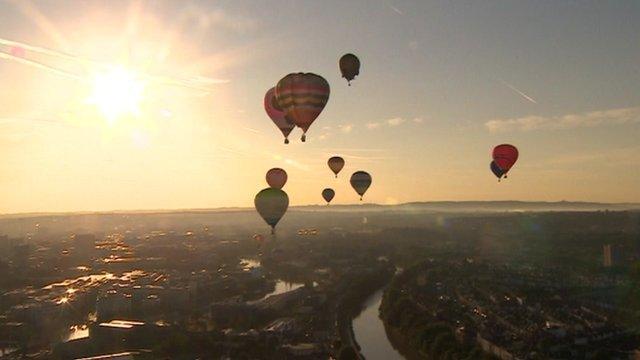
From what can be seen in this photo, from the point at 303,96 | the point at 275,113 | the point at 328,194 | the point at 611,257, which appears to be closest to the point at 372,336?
the point at 328,194

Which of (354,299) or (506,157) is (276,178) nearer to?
(506,157)

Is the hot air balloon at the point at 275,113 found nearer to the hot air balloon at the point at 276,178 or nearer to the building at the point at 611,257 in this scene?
the hot air balloon at the point at 276,178

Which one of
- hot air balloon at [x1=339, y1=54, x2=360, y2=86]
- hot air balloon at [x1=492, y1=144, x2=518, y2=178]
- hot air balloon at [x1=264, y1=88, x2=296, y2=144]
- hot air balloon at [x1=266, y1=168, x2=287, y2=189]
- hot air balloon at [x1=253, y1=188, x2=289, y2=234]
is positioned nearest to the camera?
hot air balloon at [x1=264, y1=88, x2=296, y2=144]

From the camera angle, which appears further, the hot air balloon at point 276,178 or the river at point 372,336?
the river at point 372,336

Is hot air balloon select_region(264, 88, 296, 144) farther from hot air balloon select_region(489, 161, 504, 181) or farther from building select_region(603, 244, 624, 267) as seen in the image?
building select_region(603, 244, 624, 267)

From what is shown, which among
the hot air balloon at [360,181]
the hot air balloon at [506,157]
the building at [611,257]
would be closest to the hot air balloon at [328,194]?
the hot air balloon at [360,181]

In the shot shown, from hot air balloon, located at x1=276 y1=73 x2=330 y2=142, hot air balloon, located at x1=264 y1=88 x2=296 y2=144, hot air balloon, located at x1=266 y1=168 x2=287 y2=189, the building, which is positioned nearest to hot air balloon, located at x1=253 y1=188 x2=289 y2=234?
hot air balloon, located at x1=266 y1=168 x2=287 y2=189

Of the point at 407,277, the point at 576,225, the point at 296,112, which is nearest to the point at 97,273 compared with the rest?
the point at 407,277
